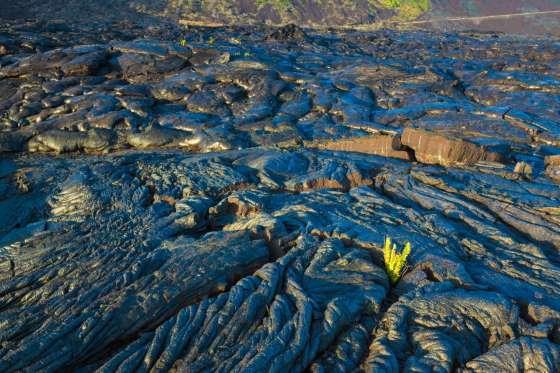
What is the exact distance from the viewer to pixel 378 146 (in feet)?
41.5

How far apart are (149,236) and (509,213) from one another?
722 cm

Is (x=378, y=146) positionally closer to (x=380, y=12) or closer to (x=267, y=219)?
(x=267, y=219)

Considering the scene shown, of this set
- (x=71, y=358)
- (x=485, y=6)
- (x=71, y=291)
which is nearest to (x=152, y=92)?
(x=71, y=291)

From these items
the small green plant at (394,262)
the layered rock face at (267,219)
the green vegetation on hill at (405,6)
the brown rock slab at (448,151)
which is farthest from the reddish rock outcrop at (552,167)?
the green vegetation on hill at (405,6)

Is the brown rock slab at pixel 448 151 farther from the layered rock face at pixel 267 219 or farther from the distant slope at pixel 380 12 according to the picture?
the distant slope at pixel 380 12

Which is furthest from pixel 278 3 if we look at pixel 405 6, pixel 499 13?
pixel 499 13

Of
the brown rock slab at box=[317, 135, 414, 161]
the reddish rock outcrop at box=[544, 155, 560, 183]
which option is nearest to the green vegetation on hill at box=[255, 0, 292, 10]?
the brown rock slab at box=[317, 135, 414, 161]

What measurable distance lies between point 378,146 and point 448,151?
1.82 m

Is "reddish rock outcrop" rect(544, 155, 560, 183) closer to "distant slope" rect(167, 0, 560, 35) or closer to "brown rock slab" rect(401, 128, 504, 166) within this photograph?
"brown rock slab" rect(401, 128, 504, 166)

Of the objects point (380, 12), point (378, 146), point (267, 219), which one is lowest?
point (267, 219)

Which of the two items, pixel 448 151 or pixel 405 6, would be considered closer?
pixel 448 151

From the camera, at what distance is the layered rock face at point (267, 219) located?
6230mm

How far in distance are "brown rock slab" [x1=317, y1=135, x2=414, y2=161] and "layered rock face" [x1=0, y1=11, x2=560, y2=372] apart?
63 millimetres

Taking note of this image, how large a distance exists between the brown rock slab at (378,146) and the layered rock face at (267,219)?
63mm
